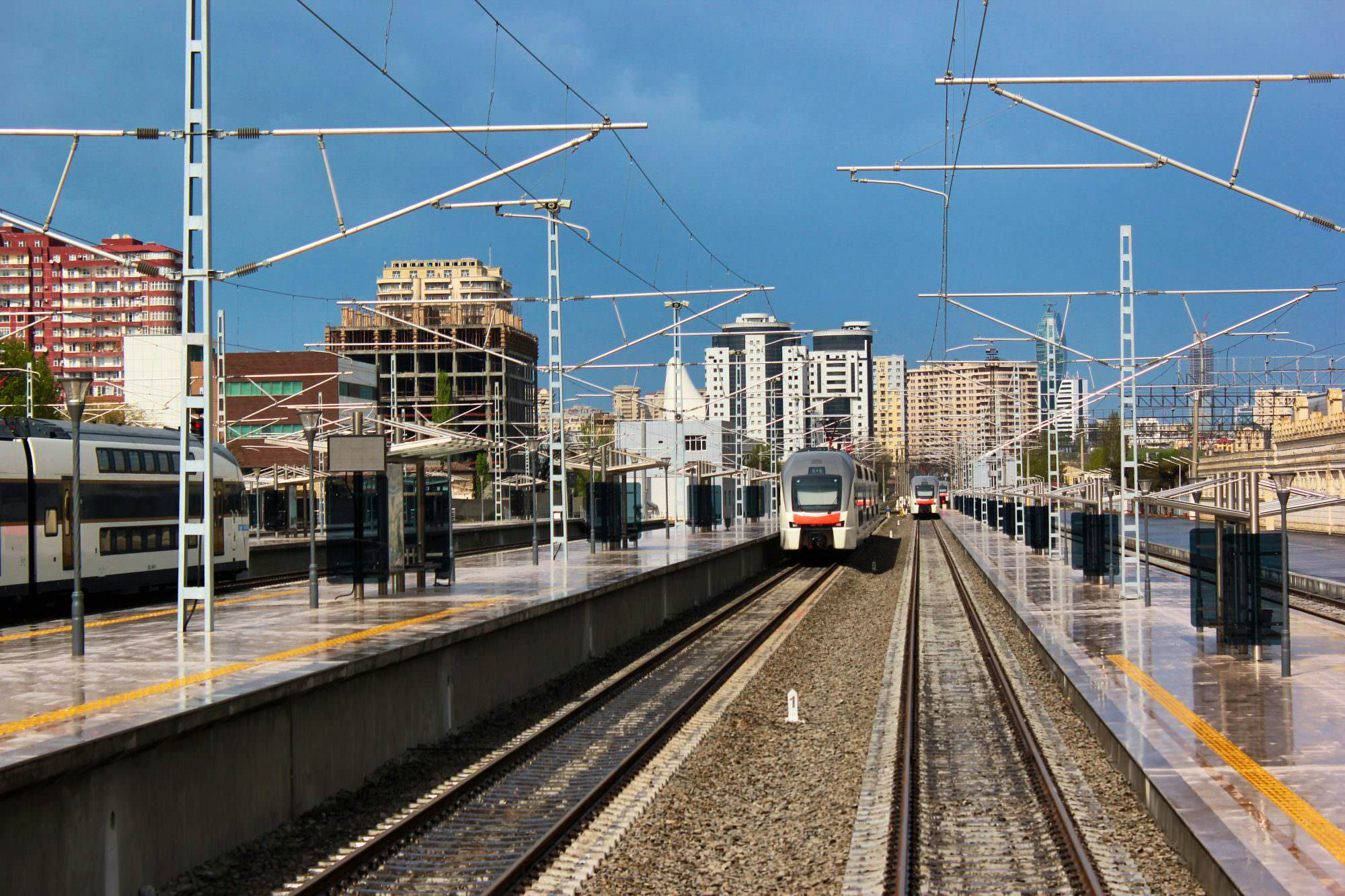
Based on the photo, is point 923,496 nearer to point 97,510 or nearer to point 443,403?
point 443,403

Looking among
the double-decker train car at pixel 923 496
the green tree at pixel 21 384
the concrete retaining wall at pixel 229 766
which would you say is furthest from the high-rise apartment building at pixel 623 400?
the concrete retaining wall at pixel 229 766

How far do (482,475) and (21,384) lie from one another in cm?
3778

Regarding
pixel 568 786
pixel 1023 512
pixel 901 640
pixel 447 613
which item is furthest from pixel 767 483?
pixel 568 786

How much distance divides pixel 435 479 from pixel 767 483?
52.6 meters

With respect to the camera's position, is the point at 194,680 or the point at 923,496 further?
the point at 923,496

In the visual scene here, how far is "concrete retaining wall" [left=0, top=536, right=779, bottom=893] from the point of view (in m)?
7.59

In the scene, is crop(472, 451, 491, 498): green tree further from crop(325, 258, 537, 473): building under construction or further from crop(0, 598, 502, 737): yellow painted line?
crop(0, 598, 502, 737): yellow painted line

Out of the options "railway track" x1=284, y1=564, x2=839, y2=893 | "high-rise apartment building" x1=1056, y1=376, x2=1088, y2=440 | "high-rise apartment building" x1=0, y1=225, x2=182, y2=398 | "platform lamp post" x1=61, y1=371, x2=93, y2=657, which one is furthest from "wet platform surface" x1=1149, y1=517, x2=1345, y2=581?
"high-rise apartment building" x1=0, y1=225, x2=182, y2=398

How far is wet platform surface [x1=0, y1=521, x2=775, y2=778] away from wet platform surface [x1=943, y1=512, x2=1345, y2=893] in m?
6.68

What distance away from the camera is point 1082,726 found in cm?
1380

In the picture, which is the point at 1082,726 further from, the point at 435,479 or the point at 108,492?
the point at 108,492

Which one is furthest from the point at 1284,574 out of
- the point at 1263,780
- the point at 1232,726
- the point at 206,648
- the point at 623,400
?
the point at 623,400

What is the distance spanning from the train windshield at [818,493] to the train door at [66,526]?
2456cm

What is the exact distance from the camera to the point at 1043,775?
37.3ft
